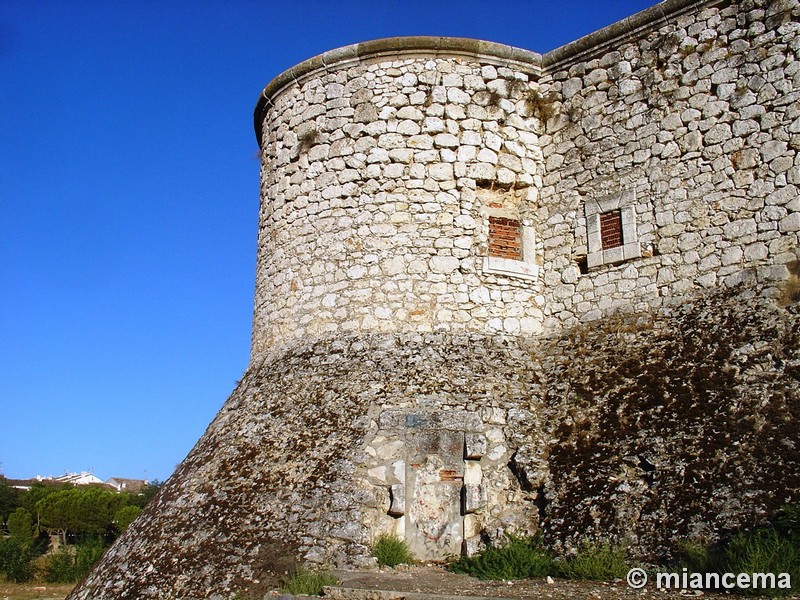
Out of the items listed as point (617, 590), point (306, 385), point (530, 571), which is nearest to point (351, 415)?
point (306, 385)

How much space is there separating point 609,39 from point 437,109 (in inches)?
92.3

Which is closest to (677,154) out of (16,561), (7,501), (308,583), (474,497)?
(474,497)

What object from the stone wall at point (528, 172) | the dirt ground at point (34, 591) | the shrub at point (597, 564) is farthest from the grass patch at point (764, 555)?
the dirt ground at point (34, 591)

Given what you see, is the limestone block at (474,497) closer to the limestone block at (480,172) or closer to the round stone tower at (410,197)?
the round stone tower at (410,197)

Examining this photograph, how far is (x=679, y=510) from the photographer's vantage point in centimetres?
652

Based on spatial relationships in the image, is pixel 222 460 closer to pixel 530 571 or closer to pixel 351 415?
pixel 351 415

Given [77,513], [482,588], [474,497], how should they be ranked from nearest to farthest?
[482,588] < [474,497] < [77,513]

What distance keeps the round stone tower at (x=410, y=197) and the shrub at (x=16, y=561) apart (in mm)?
14101

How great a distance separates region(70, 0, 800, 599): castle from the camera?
285 inches

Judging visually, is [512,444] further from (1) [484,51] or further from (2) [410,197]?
(1) [484,51]

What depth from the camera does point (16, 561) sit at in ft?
66.7

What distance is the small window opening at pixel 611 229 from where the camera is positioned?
9164 millimetres

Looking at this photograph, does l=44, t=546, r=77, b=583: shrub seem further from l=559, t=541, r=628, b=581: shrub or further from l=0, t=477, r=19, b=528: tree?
l=0, t=477, r=19, b=528: tree

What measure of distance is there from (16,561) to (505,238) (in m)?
17.7
